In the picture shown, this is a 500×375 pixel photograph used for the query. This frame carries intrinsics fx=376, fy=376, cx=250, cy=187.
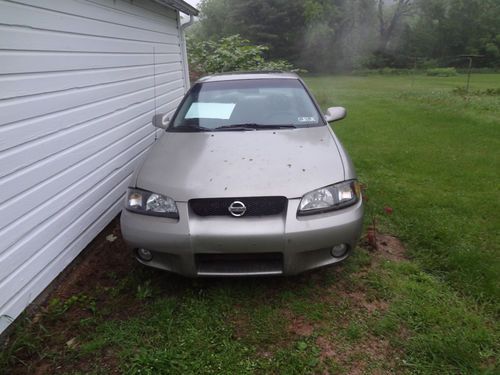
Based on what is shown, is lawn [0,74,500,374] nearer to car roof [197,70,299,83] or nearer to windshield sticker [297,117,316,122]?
windshield sticker [297,117,316,122]

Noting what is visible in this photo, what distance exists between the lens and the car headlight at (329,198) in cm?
236

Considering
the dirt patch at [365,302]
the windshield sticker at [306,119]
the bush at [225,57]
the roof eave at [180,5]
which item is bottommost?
the dirt patch at [365,302]

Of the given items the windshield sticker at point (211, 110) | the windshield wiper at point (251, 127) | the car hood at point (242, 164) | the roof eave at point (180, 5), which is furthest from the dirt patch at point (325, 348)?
the roof eave at point (180, 5)

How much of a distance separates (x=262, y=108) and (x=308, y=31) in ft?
129

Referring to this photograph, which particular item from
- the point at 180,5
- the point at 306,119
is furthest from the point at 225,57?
the point at 306,119

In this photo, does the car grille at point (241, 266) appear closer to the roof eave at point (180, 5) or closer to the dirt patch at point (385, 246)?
the dirt patch at point (385, 246)

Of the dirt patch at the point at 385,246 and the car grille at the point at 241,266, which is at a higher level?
the car grille at the point at 241,266

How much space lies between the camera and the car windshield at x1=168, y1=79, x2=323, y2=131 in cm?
331

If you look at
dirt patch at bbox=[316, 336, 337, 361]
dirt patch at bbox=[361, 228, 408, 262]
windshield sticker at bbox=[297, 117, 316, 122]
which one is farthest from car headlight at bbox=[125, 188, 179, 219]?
dirt patch at bbox=[361, 228, 408, 262]

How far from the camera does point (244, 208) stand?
2320mm

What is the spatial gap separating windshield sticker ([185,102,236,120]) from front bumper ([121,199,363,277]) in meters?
1.30

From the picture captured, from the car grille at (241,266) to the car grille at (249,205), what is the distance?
287mm

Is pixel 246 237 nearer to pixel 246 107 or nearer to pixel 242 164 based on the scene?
pixel 242 164

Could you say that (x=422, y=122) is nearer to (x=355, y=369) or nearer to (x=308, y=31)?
(x=355, y=369)
